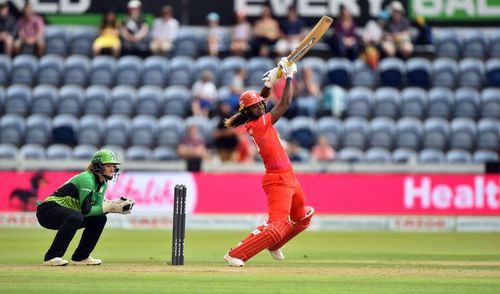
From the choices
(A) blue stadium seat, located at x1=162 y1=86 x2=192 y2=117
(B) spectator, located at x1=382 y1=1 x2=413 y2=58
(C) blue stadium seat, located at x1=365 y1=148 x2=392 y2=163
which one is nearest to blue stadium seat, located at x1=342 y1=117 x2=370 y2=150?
(C) blue stadium seat, located at x1=365 y1=148 x2=392 y2=163

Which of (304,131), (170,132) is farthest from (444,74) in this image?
(170,132)

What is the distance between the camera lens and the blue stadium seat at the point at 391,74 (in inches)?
832

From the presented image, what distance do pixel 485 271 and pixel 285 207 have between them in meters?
1.88

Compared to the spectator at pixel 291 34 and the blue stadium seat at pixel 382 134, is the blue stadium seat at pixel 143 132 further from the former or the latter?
the blue stadium seat at pixel 382 134

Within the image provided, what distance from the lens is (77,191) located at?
10.3m

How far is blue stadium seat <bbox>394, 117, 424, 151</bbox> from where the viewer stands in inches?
786

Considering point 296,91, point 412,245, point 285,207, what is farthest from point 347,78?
point 285,207

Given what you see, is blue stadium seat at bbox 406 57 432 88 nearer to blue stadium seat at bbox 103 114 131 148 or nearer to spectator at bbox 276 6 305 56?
spectator at bbox 276 6 305 56

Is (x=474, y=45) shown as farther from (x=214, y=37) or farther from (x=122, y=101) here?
(x=122, y=101)

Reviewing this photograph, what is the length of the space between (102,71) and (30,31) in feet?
5.44

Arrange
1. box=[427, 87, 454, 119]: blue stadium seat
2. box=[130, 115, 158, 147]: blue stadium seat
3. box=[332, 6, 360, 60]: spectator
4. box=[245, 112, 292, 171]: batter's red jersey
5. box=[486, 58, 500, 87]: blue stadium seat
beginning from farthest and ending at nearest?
Result: box=[332, 6, 360, 60]: spectator
box=[486, 58, 500, 87]: blue stadium seat
box=[427, 87, 454, 119]: blue stadium seat
box=[130, 115, 158, 147]: blue stadium seat
box=[245, 112, 292, 171]: batter's red jersey

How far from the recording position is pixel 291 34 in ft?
70.0

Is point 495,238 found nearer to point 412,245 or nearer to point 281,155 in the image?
point 412,245

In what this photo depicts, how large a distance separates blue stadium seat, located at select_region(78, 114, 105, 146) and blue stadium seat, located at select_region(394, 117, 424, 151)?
5.17 m
